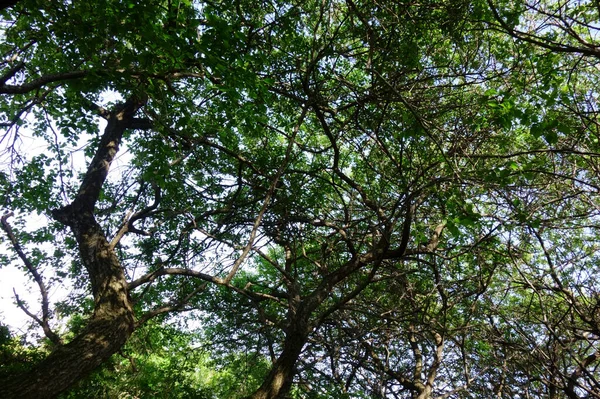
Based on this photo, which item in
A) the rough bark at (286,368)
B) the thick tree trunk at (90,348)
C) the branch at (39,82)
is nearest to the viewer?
the thick tree trunk at (90,348)

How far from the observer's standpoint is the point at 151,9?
3.27 metres

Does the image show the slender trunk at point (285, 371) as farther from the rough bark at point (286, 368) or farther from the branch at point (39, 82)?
the branch at point (39, 82)

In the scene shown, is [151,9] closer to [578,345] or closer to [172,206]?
[172,206]

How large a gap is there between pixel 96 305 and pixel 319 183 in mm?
3899

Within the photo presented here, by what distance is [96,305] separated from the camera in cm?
519

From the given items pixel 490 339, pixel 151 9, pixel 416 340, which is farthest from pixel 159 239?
pixel 490 339

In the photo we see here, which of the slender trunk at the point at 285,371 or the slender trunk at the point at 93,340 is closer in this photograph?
the slender trunk at the point at 93,340

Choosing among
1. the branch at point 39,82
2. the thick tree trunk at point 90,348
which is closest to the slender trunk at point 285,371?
the thick tree trunk at point 90,348

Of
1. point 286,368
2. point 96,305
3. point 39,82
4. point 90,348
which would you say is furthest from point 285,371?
point 39,82

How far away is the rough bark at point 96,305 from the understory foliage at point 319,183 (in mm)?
28

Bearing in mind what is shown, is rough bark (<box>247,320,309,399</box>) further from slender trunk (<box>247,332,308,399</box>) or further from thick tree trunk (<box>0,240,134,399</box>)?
thick tree trunk (<box>0,240,134,399</box>)

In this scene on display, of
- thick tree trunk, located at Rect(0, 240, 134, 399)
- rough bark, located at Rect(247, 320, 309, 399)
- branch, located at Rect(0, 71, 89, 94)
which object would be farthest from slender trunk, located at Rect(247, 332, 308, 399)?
branch, located at Rect(0, 71, 89, 94)

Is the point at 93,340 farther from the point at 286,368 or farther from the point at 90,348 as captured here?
the point at 286,368

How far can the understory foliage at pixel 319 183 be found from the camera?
13.2 ft
